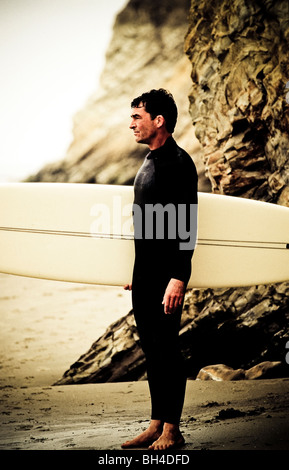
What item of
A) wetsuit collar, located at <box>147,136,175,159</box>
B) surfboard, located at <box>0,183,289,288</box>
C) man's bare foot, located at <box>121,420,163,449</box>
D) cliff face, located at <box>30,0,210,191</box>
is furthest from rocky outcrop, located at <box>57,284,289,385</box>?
cliff face, located at <box>30,0,210,191</box>

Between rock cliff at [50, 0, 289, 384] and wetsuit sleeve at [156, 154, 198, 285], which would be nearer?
wetsuit sleeve at [156, 154, 198, 285]

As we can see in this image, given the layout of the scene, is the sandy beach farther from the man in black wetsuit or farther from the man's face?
the man's face

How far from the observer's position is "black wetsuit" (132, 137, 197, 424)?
1882 millimetres

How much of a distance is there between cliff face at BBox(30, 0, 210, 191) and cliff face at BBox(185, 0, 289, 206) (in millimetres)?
5215

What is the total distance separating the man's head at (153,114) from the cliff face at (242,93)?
1.17 meters

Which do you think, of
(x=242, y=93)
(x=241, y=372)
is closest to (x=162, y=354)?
(x=241, y=372)

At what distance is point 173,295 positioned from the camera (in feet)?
5.99

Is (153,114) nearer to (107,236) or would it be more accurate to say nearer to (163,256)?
(163,256)

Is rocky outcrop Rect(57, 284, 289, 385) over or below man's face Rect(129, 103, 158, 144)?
below

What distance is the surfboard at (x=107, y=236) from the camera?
2.49 meters

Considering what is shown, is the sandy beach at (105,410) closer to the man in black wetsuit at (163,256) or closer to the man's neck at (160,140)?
the man in black wetsuit at (163,256)
